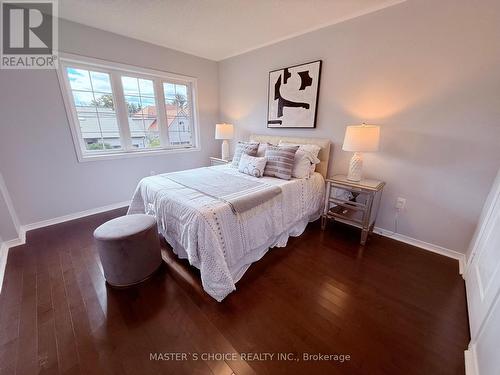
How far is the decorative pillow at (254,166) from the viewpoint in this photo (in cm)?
255

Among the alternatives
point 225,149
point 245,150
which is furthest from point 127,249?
point 225,149

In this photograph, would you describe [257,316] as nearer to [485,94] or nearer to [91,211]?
[485,94]

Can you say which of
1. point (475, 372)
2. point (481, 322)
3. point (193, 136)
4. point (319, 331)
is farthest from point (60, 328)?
point (193, 136)

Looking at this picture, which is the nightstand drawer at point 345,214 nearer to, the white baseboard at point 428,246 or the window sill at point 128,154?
the white baseboard at point 428,246

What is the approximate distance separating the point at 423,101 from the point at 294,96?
4.91ft

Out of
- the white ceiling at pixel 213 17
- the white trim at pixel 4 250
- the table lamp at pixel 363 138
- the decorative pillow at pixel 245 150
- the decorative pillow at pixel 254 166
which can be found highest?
the white ceiling at pixel 213 17

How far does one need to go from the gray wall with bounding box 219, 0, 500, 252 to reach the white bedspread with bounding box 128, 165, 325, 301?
0.98 metres

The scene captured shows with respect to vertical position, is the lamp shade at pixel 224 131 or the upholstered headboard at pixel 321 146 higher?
the lamp shade at pixel 224 131

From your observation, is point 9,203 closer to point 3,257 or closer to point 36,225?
point 36,225

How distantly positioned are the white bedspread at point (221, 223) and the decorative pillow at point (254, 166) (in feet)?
0.36

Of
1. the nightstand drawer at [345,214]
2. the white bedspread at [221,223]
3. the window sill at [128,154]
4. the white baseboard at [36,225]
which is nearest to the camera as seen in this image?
the white bedspread at [221,223]

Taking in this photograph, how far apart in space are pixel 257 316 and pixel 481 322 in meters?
1.35

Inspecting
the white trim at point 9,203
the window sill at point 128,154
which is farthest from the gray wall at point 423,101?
the white trim at point 9,203

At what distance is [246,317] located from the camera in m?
1.41
